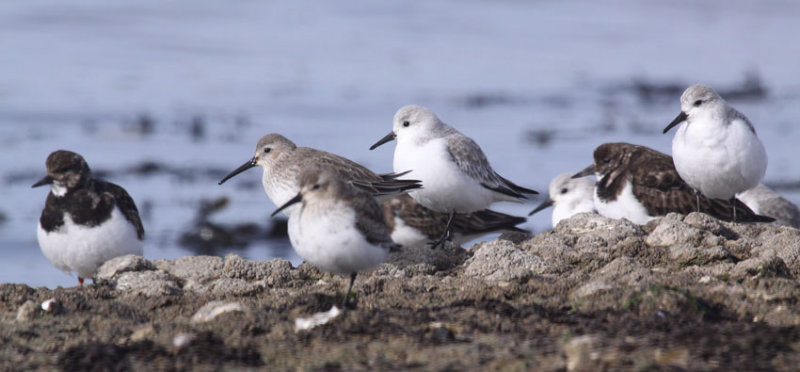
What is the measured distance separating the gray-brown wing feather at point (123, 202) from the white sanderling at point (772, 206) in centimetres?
615

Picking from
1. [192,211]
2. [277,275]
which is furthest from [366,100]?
[277,275]

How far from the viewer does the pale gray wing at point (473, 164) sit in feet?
26.5

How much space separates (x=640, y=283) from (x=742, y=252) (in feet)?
4.27

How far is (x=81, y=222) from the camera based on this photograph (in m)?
7.13

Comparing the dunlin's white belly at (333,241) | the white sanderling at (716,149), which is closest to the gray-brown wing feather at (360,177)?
the dunlin's white belly at (333,241)

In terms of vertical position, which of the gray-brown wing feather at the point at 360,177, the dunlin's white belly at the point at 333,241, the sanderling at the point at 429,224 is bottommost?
the sanderling at the point at 429,224

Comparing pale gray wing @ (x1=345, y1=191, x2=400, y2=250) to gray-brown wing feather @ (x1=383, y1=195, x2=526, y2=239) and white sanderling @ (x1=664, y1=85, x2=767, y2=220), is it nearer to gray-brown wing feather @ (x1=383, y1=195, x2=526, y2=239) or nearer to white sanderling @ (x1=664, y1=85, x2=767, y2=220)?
white sanderling @ (x1=664, y1=85, x2=767, y2=220)

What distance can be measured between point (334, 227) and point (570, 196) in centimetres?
630

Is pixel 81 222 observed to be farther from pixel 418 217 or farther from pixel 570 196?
pixel 570 196

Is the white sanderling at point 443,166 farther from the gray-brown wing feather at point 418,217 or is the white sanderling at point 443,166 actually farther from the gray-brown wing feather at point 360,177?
the gray-brown wing feather at point 418,217

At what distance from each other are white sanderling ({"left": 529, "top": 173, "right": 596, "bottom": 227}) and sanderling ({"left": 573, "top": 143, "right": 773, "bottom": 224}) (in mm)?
1722

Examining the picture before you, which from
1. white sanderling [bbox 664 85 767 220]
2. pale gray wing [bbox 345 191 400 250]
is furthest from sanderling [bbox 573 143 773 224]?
pale gray wing [bbox 345 191 400 250]

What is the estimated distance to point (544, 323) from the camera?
4789 mm

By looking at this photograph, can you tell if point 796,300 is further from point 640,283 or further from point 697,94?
point 697,94
